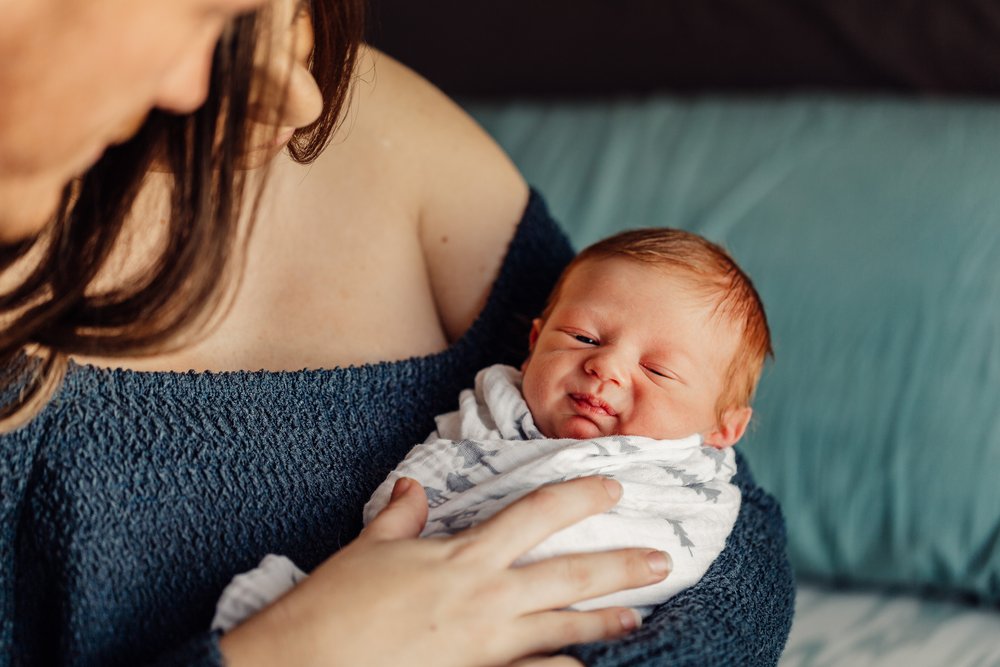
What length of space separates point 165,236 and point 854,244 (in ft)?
2.98

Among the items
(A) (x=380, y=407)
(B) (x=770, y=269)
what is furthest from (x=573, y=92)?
(A) (x=380, y=407)

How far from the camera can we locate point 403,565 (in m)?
0.79

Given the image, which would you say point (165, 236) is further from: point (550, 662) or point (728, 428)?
point (728, 428)

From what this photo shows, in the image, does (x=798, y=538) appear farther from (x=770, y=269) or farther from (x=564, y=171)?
(x=564, y=171)

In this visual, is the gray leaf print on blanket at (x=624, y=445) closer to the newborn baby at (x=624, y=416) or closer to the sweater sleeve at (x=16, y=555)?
the newborn baby at (x=624, y=416)

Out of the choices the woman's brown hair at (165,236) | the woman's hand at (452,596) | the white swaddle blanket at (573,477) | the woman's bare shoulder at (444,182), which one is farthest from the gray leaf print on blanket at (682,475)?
the woman's brown hair at (165,236)

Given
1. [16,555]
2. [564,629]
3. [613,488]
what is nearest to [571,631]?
[564,629]

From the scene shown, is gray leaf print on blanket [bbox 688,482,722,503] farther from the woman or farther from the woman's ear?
the woman's ear

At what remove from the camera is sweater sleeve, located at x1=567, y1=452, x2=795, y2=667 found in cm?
80

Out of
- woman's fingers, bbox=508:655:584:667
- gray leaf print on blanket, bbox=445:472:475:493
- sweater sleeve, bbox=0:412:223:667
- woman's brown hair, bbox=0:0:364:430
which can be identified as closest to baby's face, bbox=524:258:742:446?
gray leaf print on blanket, bbox=445:472:475:493

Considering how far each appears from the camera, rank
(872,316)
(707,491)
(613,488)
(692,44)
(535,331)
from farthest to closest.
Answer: (692,44) < (872,316) < (535,331) < (707,491) < (613,488)

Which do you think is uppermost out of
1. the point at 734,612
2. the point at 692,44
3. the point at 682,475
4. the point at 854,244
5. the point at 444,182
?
the point at 692,44

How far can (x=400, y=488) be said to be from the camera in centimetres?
88

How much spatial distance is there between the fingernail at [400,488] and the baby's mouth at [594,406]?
19cm
